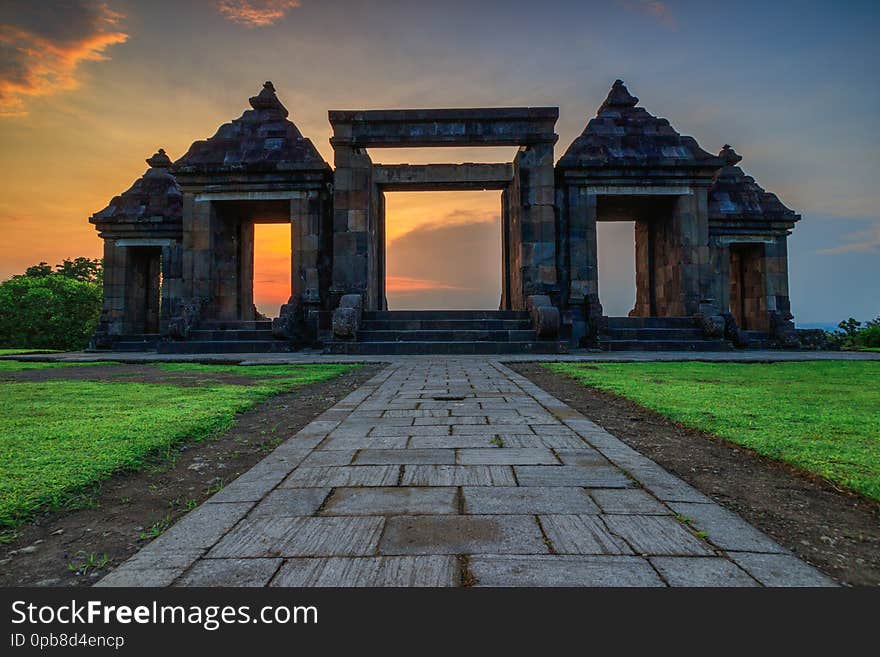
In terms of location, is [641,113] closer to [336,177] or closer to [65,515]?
[336,177]

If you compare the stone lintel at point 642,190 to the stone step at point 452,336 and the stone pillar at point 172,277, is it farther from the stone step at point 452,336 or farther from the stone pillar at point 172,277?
the stone pillar at point 172,277

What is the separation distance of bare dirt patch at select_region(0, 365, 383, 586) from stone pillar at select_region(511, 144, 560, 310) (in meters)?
12.2

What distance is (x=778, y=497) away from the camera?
105 inches

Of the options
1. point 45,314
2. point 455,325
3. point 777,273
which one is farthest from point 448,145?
point 45,314

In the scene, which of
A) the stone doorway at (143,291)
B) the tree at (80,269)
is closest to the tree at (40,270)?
the tree at (80,269)

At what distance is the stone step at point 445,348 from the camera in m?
13.0

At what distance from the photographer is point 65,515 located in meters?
2.47

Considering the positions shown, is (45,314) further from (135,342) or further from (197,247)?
(197,247)

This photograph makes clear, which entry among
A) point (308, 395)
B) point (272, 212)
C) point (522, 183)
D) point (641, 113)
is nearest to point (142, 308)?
point (272, 212)

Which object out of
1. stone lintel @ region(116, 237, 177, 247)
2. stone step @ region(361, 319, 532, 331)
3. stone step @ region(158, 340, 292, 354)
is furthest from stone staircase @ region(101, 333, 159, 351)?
stone step @ region(361, 319, 532, 331)

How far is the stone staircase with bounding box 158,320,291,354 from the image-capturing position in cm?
1441
